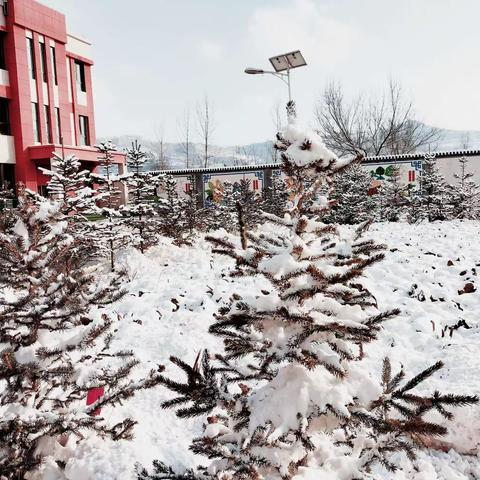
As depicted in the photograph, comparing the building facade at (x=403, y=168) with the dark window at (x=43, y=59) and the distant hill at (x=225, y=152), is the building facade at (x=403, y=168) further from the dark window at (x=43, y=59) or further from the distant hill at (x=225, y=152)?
the dark window at (x=43, y=59)

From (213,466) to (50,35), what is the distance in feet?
74.9

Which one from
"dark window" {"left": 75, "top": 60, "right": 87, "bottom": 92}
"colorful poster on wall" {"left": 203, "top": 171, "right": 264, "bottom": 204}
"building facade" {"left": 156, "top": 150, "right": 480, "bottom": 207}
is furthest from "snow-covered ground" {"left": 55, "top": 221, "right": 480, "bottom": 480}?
"dark window" {"left": 75, "top": 60, "right": 87, "bottom": 92}

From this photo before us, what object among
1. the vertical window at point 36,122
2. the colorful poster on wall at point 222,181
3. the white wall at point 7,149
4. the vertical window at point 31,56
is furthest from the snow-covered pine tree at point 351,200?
the vertical window at point 31,56

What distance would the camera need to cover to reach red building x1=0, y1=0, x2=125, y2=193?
62.0ft

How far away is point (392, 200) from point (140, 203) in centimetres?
1333

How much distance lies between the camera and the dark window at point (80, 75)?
23.3m

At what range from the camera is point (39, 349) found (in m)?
3.49

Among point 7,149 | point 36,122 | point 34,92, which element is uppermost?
point 34,92

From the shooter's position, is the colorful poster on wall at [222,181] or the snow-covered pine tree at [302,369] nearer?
the snow-covered pine tree at [302,369]

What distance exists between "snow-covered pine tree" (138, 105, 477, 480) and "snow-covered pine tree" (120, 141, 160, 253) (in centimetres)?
1090

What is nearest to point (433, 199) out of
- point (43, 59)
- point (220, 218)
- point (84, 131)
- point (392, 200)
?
Answer: point (392, 200)

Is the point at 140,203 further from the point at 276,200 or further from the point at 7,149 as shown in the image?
the point at 7,149

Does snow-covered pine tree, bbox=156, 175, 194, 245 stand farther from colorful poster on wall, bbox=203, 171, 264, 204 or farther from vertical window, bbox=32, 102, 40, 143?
colorful poster on wall, bbox=203, 171, 264, 204

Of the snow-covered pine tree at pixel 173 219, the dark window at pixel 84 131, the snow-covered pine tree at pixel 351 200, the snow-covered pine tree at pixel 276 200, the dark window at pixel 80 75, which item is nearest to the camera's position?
the snow-covered pine tree at pixel 173 219
